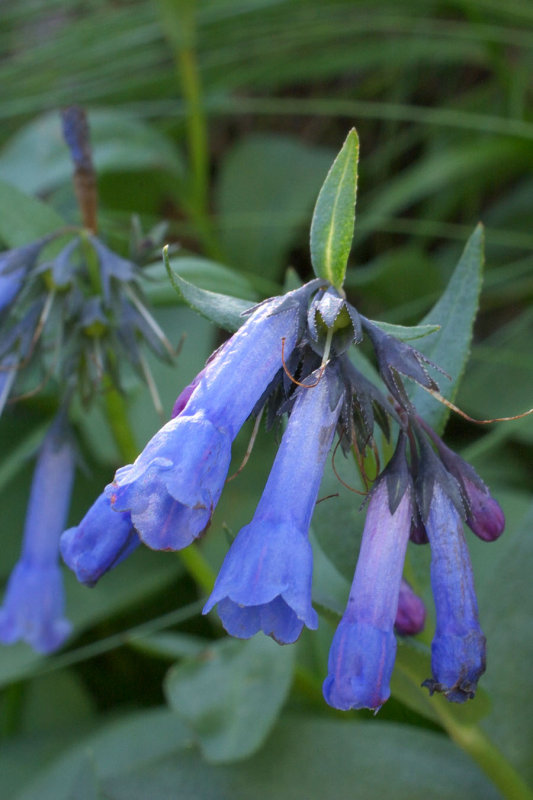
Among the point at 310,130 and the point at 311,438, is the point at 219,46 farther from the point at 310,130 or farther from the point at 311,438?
the point at 311,438

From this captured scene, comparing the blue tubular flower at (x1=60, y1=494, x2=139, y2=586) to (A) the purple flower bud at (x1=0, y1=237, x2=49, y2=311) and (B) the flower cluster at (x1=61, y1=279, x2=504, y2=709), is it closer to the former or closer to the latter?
(B) the flower cluster at (x1=61, y1=279, x2=504, y2=709)

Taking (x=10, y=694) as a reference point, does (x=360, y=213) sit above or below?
above

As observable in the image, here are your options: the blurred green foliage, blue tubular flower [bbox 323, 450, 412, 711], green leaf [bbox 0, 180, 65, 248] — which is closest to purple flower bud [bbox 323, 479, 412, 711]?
blue tubular flower [bbox 323, 450, 412, 711]

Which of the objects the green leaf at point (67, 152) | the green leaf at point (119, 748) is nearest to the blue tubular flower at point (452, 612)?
the green leaf at point (119, 748)

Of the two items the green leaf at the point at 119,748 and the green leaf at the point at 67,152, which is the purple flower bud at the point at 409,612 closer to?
the green leaf at the point at 119,748

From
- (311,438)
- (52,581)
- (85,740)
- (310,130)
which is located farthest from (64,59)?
(311,438)

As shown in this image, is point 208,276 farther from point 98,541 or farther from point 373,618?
point 373,618
